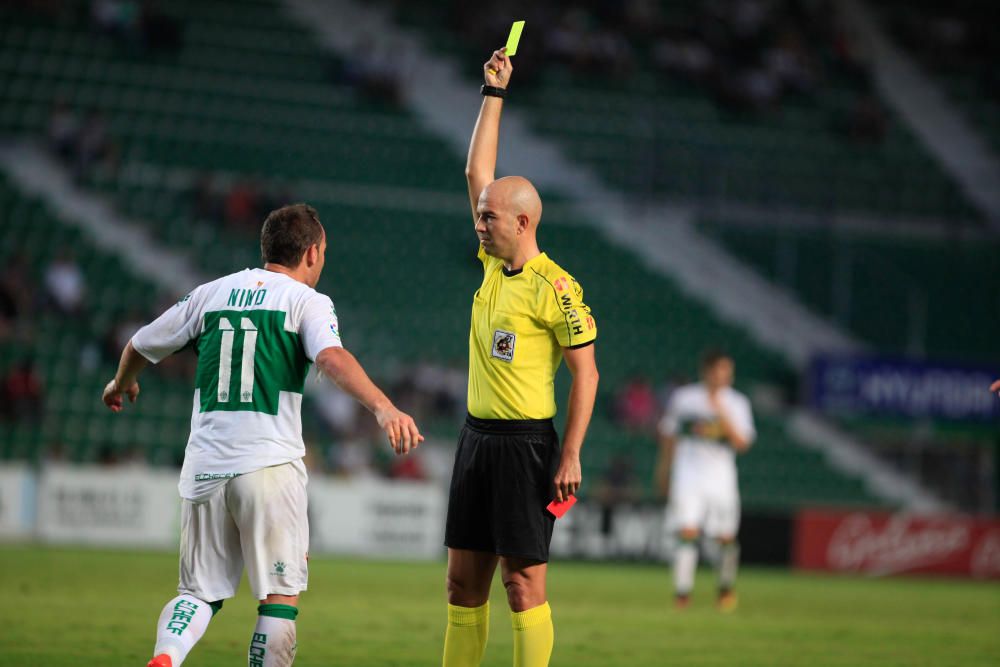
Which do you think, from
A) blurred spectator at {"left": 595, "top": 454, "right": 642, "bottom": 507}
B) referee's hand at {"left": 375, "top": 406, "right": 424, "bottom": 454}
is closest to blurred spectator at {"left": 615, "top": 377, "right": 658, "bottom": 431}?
blurred spectator at {"left": 595, "top": 454, "right": 642, "bottom": 507}

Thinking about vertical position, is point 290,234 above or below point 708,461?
above

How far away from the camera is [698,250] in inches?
1218

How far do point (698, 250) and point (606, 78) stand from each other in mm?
5137

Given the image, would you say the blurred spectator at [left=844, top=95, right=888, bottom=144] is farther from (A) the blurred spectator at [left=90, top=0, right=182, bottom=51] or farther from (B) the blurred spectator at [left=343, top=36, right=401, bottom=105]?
(A) the blurred spectator at [left=90, top=0, right=182, bottom=51]

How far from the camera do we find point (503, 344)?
687cm

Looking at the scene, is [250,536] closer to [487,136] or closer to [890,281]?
[487,136]

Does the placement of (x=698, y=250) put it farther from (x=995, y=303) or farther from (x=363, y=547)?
(x=363, y=547)

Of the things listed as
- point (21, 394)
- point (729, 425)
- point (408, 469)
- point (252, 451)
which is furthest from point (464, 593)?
point (408, 469)

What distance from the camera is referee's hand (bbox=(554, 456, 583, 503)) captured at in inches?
263

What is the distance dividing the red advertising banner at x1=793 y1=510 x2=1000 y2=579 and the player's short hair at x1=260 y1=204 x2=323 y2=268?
1758cm

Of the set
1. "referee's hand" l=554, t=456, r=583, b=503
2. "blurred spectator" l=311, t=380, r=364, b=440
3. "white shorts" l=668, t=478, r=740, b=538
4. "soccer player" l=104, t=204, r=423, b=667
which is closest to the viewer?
"soccer player" l=104, t=204, r=423, b=667

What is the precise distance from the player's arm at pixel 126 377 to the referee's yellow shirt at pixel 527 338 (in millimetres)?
1566

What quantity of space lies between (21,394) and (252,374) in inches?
653

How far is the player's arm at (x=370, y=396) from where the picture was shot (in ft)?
19.3
